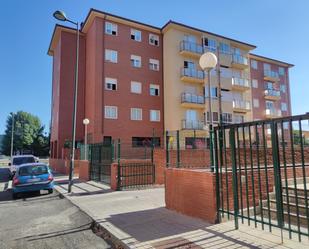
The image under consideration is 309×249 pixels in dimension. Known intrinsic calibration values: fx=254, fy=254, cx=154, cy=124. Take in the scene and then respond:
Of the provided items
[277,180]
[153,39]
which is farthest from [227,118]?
[277,180]

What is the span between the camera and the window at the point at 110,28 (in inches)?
1079

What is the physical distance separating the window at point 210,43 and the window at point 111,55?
Result: 11.5m

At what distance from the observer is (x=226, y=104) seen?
31672mm

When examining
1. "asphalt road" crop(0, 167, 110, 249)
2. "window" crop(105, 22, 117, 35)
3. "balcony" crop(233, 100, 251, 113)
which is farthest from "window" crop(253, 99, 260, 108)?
"asphalt road" crop(0, 167, 110, 249)

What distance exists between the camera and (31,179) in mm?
11844

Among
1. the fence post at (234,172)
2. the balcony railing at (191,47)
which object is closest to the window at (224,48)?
the balcony railing at (191,47)

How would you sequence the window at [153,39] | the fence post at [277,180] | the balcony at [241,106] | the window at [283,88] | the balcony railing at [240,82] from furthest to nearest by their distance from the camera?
the window at [283,88] < the balcony railing at [240,82] < the balcony at [241,106] < the window at [153,39] < the fence post at [277,180]

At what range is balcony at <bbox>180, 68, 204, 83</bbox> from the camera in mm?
29312

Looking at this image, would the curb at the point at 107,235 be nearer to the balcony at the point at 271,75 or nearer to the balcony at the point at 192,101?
the balcony at the point at 192,101

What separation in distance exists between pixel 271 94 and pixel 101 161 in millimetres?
34459

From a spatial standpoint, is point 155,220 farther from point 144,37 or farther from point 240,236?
point 144,37

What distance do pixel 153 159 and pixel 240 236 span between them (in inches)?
343

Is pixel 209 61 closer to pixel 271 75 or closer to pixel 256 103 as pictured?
pixel 256 103

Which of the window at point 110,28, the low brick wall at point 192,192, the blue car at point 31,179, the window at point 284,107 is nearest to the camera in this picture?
the low brick wall at point 192,192
